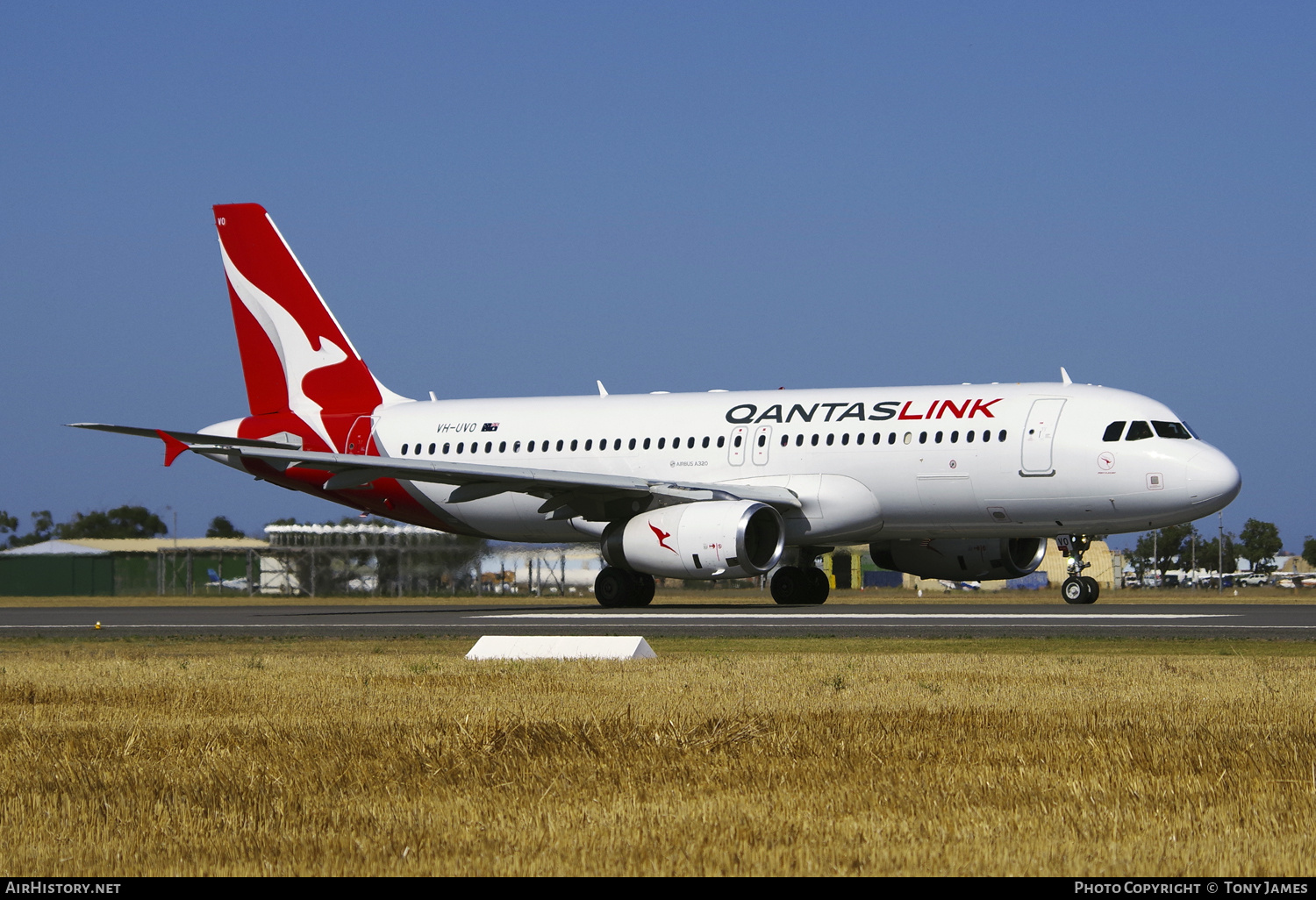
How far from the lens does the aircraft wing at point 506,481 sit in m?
28.8

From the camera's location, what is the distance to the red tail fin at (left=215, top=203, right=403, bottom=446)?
35094mm

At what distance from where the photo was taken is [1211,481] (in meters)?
27.2

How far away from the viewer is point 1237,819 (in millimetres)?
6469

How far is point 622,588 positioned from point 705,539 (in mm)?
3439

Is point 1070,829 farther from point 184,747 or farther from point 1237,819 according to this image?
point 184,747

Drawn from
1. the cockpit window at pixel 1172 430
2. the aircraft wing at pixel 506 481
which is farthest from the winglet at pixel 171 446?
the cockpit window at pixel 1172 430

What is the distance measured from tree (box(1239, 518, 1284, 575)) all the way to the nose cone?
112616 mm

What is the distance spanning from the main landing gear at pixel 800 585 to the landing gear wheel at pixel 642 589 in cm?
274

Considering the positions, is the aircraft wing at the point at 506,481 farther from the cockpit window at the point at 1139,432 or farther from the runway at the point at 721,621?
the cockpit window at the point at 1139,432

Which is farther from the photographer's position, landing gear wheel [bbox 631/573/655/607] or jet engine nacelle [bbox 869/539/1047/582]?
jet engine nacelle [bbox 869/539/1047/582]

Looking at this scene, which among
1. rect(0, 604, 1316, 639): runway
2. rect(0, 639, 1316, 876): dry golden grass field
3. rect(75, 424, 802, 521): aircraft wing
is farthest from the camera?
rect(75, 424, 802, 521): aircraft wing

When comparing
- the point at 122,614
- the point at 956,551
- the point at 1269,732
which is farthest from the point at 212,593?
the point at 1269,732

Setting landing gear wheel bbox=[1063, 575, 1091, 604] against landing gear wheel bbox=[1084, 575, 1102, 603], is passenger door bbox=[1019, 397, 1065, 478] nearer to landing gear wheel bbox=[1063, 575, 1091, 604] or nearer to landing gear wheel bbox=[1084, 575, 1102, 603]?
landing gear wheel bbox=[1063, 575, 1091, 604]

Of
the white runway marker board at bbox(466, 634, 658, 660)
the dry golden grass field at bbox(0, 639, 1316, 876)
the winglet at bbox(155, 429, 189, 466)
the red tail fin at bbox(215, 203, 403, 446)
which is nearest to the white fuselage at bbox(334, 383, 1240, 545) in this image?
the red tail fin at bbox(215, 203, 403, 446)
